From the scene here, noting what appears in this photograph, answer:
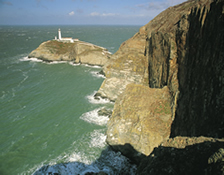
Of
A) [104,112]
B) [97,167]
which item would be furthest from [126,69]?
[97,167]

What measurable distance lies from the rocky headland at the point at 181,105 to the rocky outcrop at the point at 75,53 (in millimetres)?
38609

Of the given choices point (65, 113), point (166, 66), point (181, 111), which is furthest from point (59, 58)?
point (181, 111)

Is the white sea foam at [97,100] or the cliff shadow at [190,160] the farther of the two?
the white sea foam at [97,100]

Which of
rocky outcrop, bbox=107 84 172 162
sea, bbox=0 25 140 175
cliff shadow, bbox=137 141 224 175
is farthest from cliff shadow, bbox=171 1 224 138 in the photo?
sea, bbox=0 25 140 175

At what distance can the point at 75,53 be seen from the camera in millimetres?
64812

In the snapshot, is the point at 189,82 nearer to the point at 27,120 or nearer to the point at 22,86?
the point at 27,120

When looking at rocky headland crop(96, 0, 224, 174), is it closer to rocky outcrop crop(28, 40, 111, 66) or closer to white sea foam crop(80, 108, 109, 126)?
white sea foam crop(80, 108, 109, 126)

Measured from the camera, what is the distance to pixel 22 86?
126 ft

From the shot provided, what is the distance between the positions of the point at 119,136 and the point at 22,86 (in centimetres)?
3133

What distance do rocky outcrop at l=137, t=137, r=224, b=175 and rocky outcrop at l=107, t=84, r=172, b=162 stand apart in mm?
8557

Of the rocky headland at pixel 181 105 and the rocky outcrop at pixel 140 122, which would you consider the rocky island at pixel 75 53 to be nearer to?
the rocky headland at pixel 181 105

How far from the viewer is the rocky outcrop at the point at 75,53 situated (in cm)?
6147

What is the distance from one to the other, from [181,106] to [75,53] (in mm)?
56603

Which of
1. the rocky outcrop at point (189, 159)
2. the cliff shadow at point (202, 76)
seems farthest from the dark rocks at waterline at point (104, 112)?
the rocky outcrop at point (189, 159)
